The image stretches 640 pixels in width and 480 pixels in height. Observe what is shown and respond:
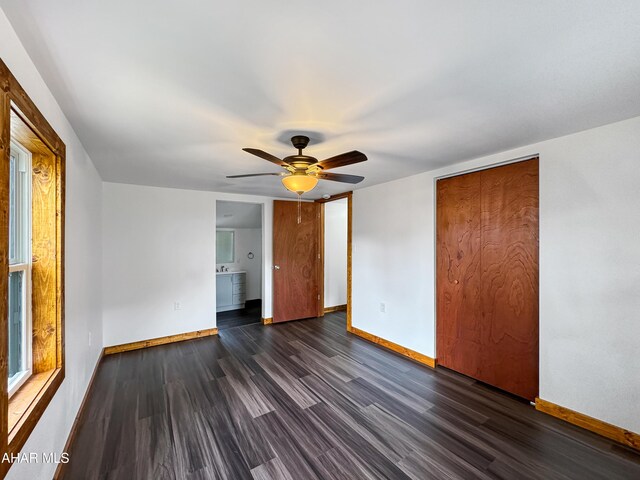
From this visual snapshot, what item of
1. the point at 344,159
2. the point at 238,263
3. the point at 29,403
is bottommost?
the point at 29,403

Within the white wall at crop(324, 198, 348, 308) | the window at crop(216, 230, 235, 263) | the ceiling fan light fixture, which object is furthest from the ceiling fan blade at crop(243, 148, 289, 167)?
the window at crop(216, 230, 235, 263)

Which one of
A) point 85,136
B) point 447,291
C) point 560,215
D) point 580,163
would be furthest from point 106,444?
point 580,163

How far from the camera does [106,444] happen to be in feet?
6.17

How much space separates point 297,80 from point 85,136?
1.84 meters

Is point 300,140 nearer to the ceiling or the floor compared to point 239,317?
nearer to the ceiling

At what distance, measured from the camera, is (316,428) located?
204cm

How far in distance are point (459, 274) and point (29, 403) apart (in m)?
3.30

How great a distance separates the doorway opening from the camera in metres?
5.06

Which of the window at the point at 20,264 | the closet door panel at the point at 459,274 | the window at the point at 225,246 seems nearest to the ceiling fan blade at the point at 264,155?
the window at the point at 20,264

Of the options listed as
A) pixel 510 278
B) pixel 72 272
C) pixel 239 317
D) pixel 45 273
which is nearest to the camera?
pixel 45 273

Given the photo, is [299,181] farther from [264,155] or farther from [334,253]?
[334,253]

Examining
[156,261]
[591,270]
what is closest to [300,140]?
[591,270]

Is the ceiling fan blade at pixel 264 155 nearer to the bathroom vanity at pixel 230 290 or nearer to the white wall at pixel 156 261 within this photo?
the white wall at pixel 156 261

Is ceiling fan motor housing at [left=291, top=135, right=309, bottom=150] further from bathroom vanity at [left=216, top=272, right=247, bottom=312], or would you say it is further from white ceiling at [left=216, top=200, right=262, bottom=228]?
bathroom vanity at [left=216, top=272, right=247, bottom=312]
